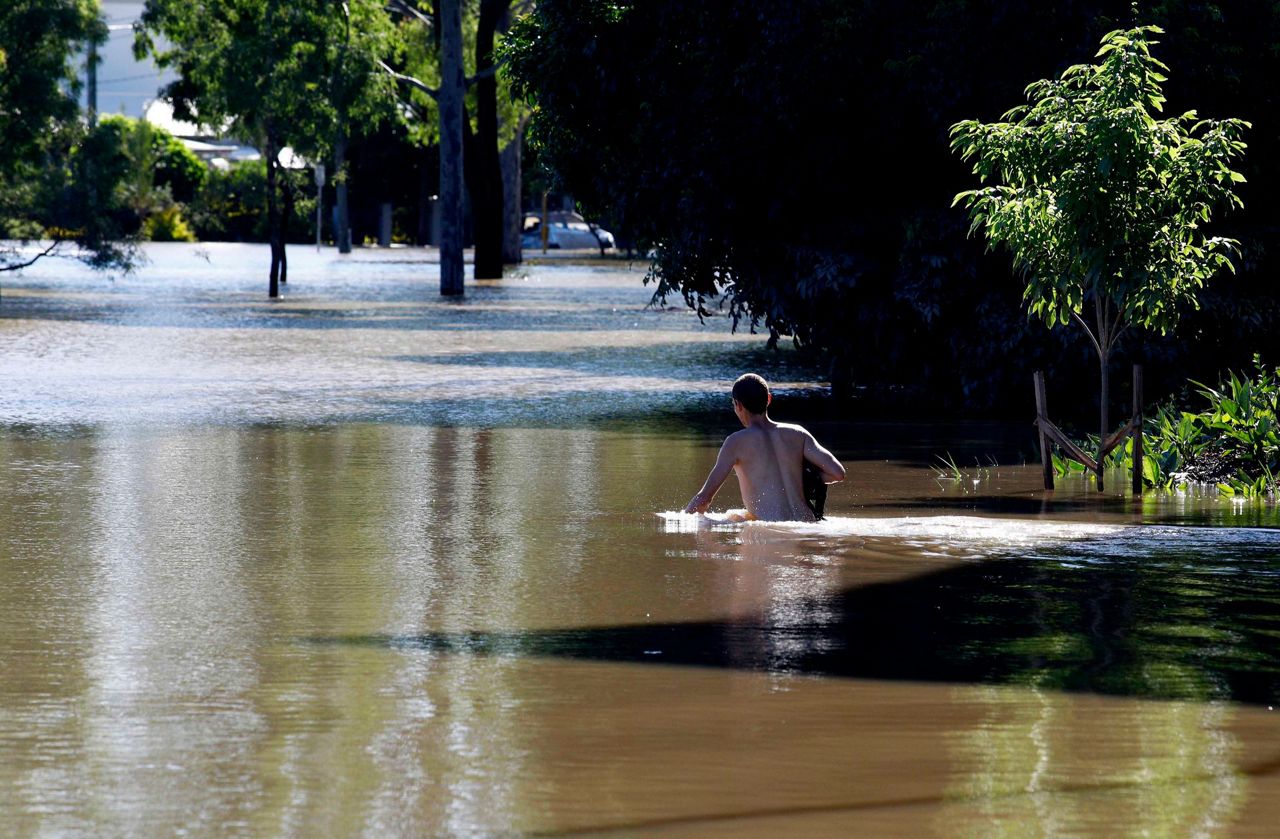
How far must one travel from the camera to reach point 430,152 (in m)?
87.3

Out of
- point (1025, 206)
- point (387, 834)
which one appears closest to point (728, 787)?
point (387, 834)

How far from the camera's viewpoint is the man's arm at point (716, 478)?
11242mm

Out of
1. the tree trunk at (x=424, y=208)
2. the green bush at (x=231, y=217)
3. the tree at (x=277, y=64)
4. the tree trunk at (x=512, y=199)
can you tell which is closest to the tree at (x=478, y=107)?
the tree at (x=277, y=64)

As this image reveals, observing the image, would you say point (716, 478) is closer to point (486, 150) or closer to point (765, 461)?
point (765, 461)

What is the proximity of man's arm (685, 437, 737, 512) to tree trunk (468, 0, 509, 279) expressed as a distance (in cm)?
3826

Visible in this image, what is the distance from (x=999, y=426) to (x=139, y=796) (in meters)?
13.9

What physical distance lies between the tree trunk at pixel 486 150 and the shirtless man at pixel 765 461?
38122mm

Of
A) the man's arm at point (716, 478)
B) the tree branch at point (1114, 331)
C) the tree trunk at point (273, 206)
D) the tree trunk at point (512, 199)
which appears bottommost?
the man's arm at point (716, 478)

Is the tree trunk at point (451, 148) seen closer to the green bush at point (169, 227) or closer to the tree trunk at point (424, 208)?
the tree trunk at point (424, 208)

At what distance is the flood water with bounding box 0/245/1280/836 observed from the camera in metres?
6.05

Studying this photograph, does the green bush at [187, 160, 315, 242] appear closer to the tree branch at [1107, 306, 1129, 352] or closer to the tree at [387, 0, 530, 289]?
the tree at [387, 0, 530, 289]

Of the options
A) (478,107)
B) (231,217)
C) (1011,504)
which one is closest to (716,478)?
(1011,504)

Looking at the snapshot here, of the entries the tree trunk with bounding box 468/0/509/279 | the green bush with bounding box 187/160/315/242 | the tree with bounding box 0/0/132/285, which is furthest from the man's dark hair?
the green bush with bounding box 187/160/315/242

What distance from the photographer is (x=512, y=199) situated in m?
69.1
